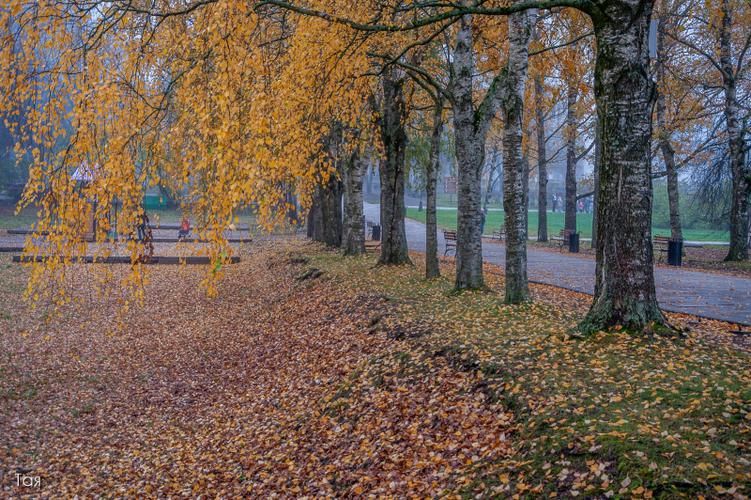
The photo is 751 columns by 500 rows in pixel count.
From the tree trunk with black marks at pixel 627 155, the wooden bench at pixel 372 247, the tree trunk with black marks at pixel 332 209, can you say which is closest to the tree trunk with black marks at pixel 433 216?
Result: the tree trunk with black marks at pixel 627 155

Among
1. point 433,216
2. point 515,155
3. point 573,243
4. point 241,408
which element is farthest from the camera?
point 573,243

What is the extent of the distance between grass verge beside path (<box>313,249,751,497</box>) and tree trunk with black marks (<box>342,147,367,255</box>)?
34.6 ft

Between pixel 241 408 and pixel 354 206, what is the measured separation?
1090 cm

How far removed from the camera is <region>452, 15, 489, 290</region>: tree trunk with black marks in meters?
12.0

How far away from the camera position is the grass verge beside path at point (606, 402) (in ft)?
15.3

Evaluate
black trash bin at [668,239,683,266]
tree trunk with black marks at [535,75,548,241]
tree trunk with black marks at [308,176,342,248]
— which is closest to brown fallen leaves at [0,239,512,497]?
tree trunk with black marks at [308,176,342,248]

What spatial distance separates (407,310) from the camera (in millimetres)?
11367

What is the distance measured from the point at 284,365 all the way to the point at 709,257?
1860 centimetres

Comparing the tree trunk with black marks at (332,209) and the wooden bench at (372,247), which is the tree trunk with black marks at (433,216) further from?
the tree trunk with black marks at (332,209)

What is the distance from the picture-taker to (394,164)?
17.0 meters

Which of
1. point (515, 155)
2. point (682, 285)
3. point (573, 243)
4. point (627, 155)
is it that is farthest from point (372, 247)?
point (627, 155)

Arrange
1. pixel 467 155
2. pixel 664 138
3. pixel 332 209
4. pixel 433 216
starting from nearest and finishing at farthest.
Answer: pixel 467 155 < pixel 433 216 < pixel 664 138 < pixel 332 209

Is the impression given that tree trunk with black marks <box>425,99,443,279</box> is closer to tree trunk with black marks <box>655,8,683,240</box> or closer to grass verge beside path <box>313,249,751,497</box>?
grass verge beside path <box>313,249,751,497</box>

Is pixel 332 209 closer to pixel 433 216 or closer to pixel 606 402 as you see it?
pixel 433 216
